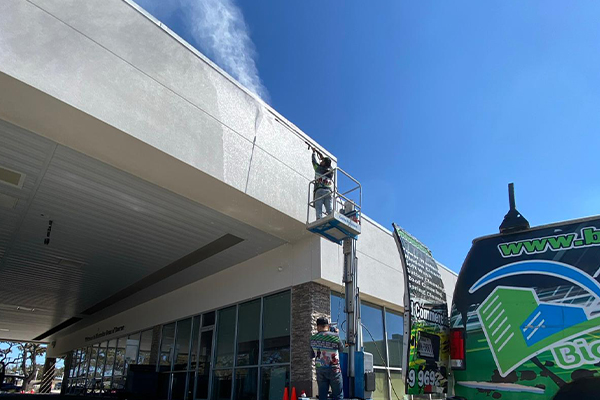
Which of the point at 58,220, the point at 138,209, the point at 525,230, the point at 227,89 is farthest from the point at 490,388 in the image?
the point at 58,220

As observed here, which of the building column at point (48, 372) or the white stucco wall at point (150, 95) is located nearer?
the white stucco wall at point (150, 95)

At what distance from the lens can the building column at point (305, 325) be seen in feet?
25.9

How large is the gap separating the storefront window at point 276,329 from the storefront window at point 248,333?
313 millimetres

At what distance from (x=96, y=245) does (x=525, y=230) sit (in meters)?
9.48

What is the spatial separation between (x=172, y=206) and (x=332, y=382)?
4.30 metres

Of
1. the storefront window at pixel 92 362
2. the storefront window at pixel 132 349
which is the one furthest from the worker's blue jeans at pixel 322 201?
the storefront window at pixel 92 362

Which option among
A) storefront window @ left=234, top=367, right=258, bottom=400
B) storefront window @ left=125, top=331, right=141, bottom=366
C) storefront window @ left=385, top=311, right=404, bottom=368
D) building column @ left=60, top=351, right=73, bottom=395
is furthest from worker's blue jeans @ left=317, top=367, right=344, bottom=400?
building column @ left=60, top=351, right=73, bottom=395

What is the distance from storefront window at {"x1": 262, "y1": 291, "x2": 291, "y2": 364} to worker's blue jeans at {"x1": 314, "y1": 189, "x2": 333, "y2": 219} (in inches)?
95.0

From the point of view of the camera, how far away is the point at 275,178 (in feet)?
25.8

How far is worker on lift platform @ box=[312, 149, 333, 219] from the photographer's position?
7.50 metres

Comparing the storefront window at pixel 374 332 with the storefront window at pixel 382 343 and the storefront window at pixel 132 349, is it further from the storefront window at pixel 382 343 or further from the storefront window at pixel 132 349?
the storefront window at pixel 132 349

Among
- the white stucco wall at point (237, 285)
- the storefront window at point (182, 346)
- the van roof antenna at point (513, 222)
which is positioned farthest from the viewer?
Result: the storefront window at point (182, 346)

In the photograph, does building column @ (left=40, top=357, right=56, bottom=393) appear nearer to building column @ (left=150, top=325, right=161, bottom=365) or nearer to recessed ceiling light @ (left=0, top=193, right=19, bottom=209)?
building column @ (left=150, top=325, right=161, bottom=365)

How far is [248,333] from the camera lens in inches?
386
